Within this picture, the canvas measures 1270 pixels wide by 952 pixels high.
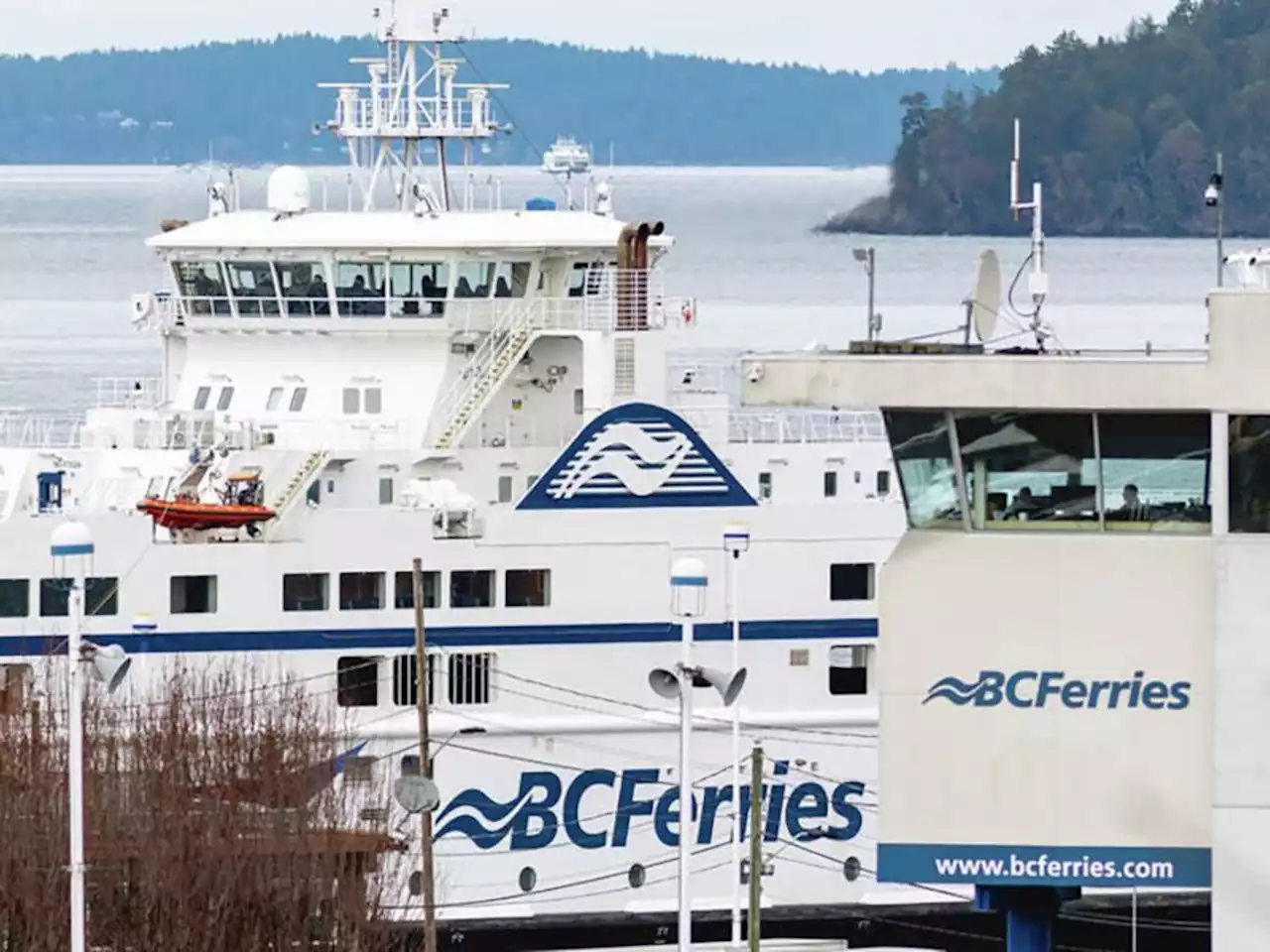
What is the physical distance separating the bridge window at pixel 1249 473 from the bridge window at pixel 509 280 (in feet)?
70.3

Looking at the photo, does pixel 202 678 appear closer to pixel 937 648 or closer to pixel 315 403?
pixel 315 403

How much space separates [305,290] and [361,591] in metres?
3.97

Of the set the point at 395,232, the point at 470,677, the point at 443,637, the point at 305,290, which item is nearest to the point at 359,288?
the point at 305,290

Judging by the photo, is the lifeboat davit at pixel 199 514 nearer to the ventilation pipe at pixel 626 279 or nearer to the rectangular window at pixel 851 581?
the ventilation pipe at pixel 626 279

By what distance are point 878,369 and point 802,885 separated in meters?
19.4

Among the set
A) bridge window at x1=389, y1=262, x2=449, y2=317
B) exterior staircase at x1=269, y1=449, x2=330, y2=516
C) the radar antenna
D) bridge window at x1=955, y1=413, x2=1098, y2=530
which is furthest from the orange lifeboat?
bridge window at x1=955, y1=413, x2=1098, y2=530

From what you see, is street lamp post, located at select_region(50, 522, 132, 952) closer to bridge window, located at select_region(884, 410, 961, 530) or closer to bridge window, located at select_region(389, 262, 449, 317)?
bridge window, located at select_region(884, 410, 961, 530)

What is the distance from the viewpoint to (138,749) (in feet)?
115

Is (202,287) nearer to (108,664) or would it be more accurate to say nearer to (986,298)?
(108,664)

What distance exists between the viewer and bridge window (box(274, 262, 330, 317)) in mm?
41188

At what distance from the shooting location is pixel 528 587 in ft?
129

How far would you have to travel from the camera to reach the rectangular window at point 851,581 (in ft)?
131

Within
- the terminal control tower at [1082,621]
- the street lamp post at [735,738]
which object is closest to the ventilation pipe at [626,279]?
the street lamp post at [735,738]

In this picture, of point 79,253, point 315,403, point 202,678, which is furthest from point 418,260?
point 79,253
